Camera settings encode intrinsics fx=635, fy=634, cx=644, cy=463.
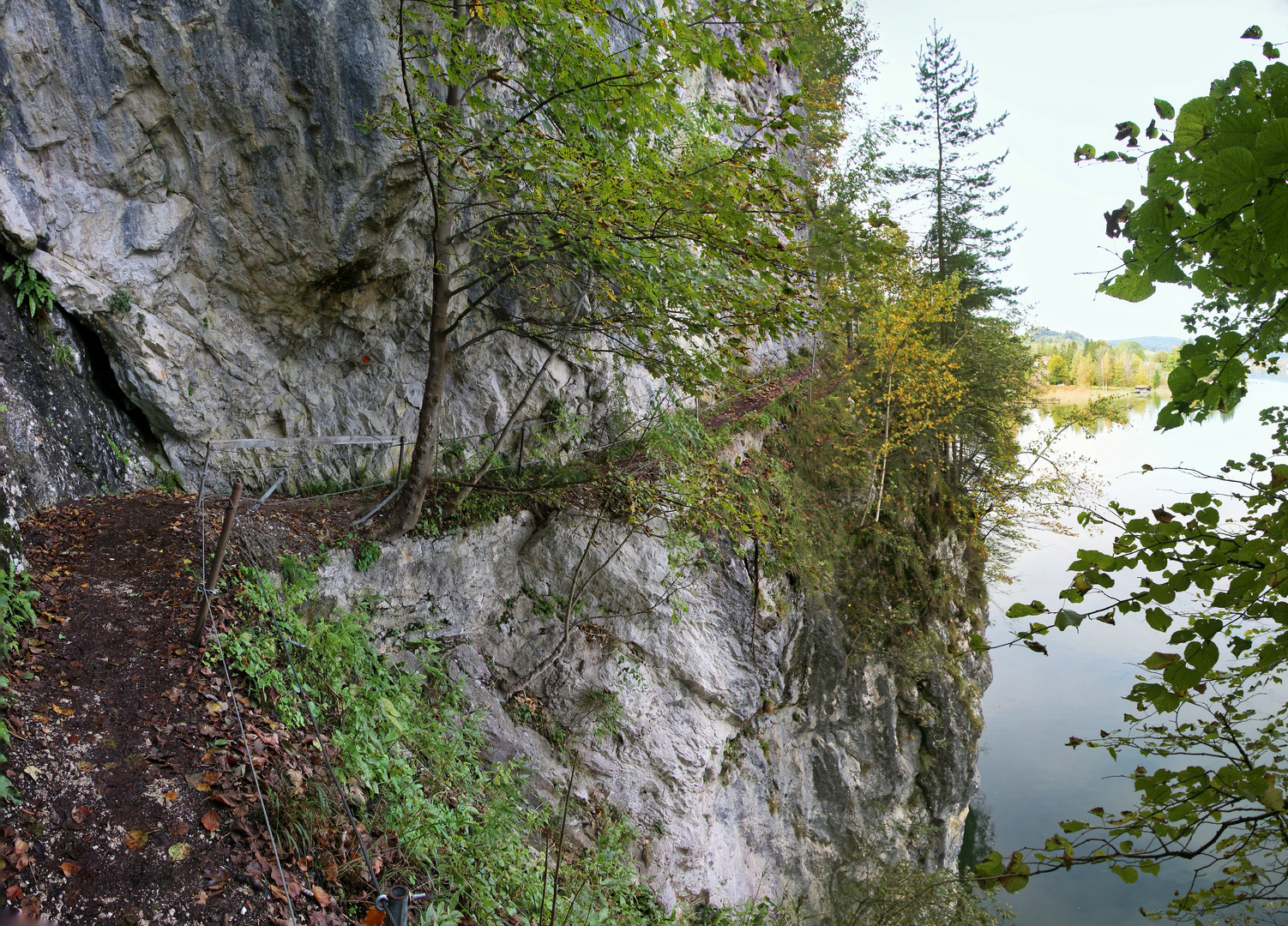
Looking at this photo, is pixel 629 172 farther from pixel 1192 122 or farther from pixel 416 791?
pixel 416 791

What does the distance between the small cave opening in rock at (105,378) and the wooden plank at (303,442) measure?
638mm

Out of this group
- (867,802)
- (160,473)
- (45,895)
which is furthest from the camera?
(867,802)

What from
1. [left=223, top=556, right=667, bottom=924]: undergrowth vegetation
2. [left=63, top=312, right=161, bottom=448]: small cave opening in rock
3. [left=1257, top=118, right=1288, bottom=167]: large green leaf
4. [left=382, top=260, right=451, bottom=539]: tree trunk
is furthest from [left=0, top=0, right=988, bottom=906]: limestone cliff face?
[left=1257, top=118, right=1288, bottom=167]: large green leaf

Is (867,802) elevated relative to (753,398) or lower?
lower

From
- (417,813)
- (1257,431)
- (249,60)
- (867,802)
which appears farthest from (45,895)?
(1257,431)

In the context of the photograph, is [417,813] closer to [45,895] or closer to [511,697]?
[45,895]

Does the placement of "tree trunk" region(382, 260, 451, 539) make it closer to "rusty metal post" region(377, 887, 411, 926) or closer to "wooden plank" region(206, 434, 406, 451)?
"wooden plank" region(206, 434, 406, 451)

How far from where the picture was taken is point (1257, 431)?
43594 mm

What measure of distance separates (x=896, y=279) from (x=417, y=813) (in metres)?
12.9

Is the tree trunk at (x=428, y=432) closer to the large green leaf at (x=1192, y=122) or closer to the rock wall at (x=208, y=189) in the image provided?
the rock wall at (x=208, y=189)

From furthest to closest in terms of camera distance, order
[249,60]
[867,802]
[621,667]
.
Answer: [867,802], [621,667], [249,60]

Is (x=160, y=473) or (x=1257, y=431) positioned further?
(x=1257, y=431)

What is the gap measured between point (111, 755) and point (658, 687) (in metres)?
5.81

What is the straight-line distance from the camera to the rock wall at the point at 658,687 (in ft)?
22.6
